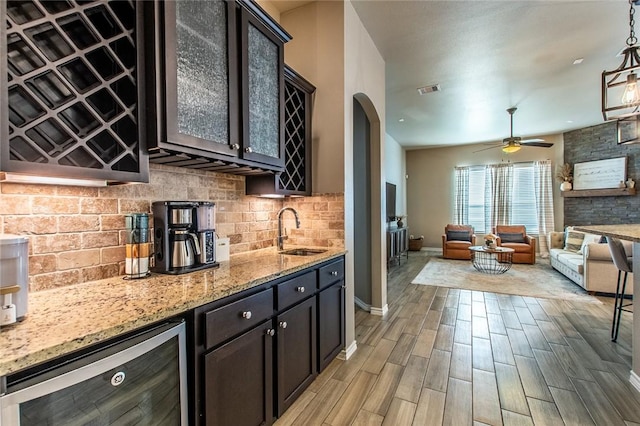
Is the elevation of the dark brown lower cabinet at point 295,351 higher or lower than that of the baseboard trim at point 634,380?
higher

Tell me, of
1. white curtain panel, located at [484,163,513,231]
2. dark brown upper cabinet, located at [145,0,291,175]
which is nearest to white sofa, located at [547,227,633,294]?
white curtain panel, located at [484,163,513,231]

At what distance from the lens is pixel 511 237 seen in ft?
22.8

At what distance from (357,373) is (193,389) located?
1.49m

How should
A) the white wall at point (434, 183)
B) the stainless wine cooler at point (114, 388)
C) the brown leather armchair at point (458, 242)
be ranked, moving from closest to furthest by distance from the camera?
the stainless wine cooler at point (114, 388) → the brown leather armchair at point (458, 242) → the white wall at point (434, 183)

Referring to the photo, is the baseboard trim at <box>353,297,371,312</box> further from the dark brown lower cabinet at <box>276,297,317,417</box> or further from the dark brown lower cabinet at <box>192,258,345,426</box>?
the dark brown lower cabinet at <box>276,297,317,417</box>

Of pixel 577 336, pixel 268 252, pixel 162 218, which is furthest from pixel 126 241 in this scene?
pixel 577 336

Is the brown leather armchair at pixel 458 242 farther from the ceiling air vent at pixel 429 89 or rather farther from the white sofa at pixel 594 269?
the ceiling air vent at pixel 429 89

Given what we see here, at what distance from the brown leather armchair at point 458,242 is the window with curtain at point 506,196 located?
2.78 feet

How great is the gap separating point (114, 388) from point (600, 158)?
29.7 ft

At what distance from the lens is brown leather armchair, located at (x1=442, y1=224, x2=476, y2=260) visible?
7055mm

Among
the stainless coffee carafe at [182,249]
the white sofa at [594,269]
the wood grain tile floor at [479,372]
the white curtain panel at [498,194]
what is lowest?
the wood grain tile floor at [479,372]

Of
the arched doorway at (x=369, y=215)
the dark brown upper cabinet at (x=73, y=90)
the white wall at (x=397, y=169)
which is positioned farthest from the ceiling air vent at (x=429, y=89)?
the dark brown upper cabinet at (x=73, y=90)

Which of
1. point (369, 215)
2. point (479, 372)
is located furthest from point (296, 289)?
point (369, 215)

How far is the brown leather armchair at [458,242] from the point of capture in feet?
23.1
